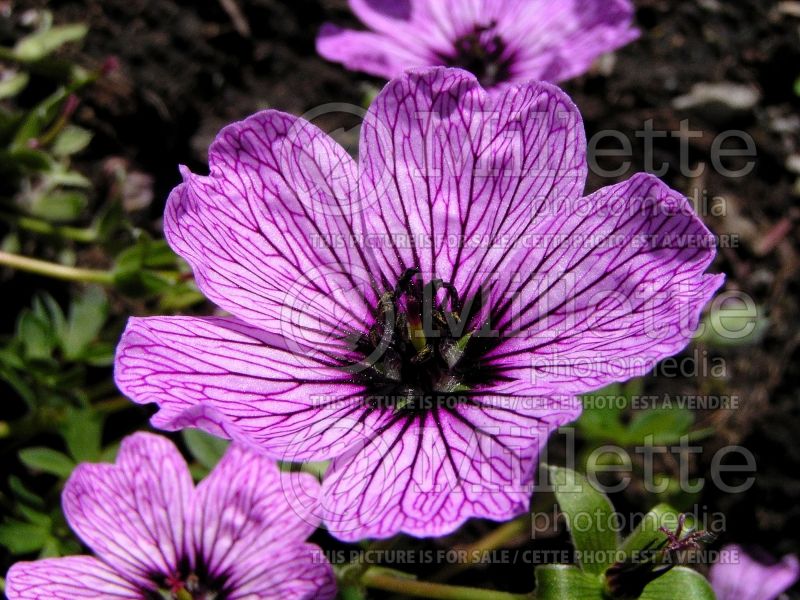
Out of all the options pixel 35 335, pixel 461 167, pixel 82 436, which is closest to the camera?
pixel 461 167

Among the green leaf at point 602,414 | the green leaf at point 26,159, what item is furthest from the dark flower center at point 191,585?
the green leaf at point 26,159

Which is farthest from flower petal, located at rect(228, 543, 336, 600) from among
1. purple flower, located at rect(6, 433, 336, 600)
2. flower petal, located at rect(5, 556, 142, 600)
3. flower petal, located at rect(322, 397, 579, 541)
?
flower petal, located at rect(322, 397, 579, 541)

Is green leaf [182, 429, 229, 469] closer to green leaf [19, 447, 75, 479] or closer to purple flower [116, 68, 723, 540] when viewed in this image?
green leaf [19, 447, 75, 479]

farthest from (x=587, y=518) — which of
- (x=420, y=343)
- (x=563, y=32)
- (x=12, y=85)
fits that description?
(x=12, y=85)

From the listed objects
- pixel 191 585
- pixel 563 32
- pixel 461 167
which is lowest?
pixel 191 585

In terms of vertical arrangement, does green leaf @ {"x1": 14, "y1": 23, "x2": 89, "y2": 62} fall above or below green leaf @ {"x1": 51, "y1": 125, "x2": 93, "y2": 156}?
above

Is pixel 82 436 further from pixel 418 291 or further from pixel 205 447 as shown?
pixel 418 291
